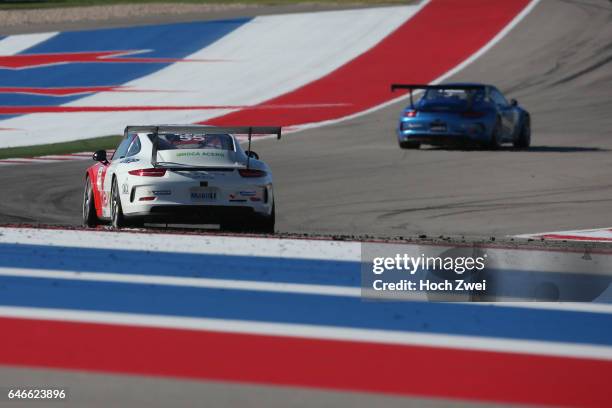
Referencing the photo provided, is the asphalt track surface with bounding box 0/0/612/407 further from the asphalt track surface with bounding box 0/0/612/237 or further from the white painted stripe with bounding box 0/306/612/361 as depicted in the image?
the white painted stripe with bounding box 0/306/612/361

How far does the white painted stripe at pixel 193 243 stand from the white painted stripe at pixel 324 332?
1.69m

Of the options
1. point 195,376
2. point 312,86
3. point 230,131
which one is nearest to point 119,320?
point 195,376

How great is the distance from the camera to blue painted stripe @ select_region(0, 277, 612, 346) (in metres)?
7.00

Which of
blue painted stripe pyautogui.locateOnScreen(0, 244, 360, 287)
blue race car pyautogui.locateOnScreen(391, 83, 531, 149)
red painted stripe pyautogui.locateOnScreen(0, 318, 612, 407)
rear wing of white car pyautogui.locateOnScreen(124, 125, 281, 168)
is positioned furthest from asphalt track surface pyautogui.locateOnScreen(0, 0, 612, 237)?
red painted stripe pyautogui.locateOnScreen(0, 318, 612, 407)

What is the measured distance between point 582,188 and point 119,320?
1231 centimetres

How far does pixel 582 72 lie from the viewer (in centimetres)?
3581

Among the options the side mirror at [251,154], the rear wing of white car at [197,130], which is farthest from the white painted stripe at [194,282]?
the side mirror at [251,154]

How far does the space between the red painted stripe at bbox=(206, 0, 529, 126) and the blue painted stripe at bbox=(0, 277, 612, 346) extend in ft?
72.9

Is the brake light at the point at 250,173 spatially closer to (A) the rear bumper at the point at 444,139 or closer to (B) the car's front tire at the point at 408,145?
(A) the rear bumper at the point at 444,139

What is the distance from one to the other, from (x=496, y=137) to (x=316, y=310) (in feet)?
60.2

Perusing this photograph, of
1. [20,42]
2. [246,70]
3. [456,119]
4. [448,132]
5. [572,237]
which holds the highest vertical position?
[20,42]

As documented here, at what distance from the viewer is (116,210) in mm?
13062

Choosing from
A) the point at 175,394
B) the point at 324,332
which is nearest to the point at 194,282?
the point at 324,332

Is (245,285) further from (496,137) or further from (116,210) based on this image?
(496,137)
